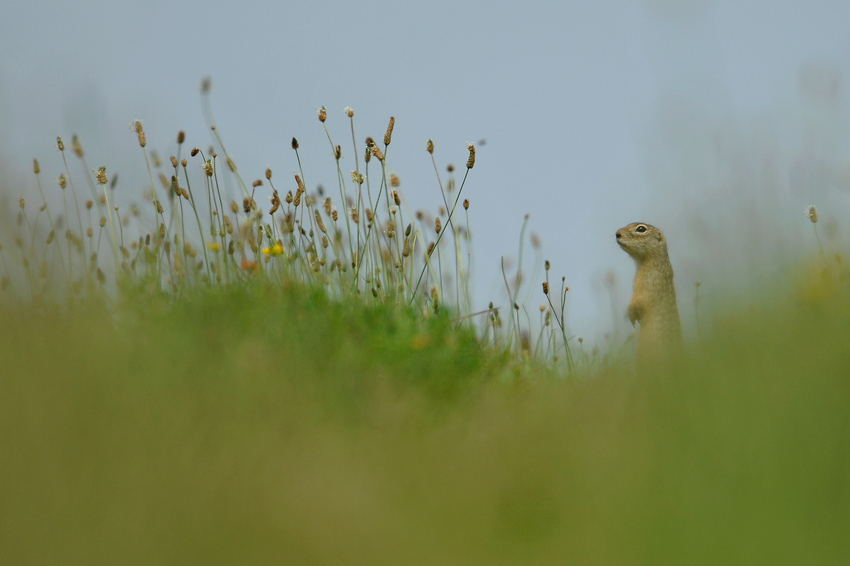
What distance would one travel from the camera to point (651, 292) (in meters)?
5.80

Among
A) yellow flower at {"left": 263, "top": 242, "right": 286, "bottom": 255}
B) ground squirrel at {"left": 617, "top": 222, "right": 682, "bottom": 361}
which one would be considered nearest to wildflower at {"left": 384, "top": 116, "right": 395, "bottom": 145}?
yellow flower at {"left": 263, "top": 242, "right": 286, "bottom": 255}

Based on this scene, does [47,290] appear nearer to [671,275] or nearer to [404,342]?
[404,342]

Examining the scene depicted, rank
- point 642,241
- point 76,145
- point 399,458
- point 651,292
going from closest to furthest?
point 399,458, point 76,145, point 651,292, point 642,241

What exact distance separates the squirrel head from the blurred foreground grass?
265 cm

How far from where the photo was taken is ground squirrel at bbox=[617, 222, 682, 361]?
5.53m

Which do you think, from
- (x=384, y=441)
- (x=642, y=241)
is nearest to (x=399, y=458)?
(x=384, y=441)

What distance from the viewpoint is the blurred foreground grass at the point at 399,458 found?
211 centimetres

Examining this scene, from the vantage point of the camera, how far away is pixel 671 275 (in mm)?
6043

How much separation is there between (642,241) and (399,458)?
4028 millimetres

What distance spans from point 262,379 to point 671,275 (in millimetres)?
3972

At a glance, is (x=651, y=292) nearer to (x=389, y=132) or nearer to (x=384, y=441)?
(x=389, y=132)

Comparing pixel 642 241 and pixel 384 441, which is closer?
pixel 384 441

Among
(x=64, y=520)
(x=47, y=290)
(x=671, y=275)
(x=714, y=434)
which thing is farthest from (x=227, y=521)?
(x=671, y=275)

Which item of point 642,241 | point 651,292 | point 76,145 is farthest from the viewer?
point 642,241
